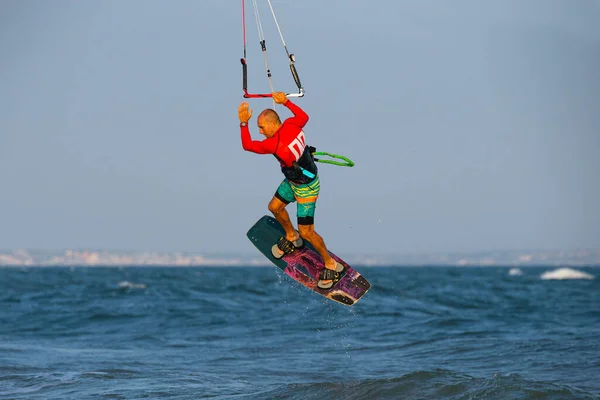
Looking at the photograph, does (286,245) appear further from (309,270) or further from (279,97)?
(279,97)

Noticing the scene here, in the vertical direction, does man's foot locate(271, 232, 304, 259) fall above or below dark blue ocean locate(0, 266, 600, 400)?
above

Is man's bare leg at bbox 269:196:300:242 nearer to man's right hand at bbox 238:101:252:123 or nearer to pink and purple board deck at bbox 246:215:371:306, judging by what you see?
pink and purple board deck at bbox 246:215:371:306

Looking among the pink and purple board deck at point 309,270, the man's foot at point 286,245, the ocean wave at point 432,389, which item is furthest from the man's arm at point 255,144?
the ocean wave at point 432,389

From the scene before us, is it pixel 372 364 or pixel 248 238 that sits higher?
pixel 248 238

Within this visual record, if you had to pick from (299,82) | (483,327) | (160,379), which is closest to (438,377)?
(160,379)

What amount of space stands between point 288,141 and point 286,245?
2786mm

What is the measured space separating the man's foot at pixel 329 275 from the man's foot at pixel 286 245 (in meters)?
0.67

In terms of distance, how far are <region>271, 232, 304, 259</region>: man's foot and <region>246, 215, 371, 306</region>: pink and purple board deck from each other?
0.28ft

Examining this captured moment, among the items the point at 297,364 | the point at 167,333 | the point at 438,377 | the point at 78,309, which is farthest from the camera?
the point at 78,309

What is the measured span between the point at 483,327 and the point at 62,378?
13.9 metres

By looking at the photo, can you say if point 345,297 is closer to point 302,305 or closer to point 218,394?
point 218,394

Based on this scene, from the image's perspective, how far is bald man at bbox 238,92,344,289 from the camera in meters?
9.98

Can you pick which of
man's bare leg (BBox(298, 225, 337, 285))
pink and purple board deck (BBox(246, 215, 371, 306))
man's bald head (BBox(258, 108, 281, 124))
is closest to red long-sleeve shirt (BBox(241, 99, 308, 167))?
man's bald head (BBox(258, 108, 281, 124))

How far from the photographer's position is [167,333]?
22516mm
